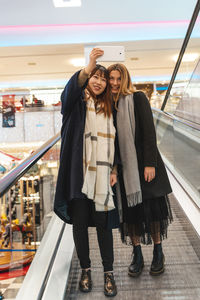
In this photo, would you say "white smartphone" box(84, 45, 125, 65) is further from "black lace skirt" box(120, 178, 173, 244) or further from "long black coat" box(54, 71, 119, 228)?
"black lace skirt" box(120, 178, 173, 244)

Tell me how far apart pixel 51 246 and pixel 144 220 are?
87 cm

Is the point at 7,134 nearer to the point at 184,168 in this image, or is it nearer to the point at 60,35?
the point at 60,35

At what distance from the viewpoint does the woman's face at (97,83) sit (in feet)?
6.83

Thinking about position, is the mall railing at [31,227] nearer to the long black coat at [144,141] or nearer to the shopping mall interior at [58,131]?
the shopping mall interior at [58,131]

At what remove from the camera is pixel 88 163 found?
6.77 ft

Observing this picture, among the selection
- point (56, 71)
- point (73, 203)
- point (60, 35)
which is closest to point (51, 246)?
point (73, 203)

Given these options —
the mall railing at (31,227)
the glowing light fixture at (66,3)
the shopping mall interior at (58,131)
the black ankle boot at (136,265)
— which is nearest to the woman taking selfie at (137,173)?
the black ankle boot at (136,265)

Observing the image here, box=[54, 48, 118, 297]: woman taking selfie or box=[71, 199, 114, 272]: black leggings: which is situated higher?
box=[54, 48, 118, 297]: woman taking selfie

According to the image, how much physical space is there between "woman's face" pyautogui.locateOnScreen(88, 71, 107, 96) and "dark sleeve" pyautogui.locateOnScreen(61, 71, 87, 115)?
9 cm

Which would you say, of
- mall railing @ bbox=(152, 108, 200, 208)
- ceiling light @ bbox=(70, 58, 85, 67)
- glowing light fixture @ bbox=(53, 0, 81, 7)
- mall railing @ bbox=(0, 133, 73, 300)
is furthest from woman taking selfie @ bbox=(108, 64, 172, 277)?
ceiling light @ bbox=(70, 58, 85, 67)

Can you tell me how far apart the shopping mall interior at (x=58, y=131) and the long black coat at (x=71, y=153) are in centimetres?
26

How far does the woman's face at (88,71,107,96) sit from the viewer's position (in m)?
2.08

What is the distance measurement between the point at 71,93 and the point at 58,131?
725cm

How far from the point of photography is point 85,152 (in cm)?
211
